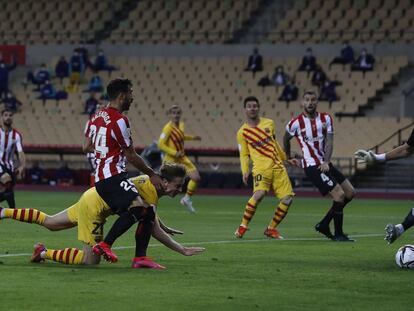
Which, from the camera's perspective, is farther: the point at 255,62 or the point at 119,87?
the point at 255,62

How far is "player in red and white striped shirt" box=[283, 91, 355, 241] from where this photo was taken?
1811 cm

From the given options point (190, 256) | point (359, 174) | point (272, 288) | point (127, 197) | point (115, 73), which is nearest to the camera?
point (272, 288)

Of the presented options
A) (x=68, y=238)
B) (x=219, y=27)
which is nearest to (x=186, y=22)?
(x=219, y=27)

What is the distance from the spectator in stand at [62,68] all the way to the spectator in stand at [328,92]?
35.3 feet

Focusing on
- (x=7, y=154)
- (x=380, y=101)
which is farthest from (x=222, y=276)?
(x=380, y=101)

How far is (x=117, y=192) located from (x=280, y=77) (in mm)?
29991

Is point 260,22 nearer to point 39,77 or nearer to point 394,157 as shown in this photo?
point 39,77

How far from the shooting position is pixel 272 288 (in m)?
11.1

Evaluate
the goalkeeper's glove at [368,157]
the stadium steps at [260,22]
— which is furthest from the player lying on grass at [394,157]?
the stadium steps at [260,22]

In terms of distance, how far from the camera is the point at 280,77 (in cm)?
4234

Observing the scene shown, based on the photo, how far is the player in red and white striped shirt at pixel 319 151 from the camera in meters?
18.1

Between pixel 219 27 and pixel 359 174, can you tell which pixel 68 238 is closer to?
pixel 359 174

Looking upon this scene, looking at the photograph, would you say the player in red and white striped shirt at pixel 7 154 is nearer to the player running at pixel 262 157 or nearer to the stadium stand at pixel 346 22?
the player running at pixel 262 157

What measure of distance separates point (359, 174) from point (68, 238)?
68.2ft
